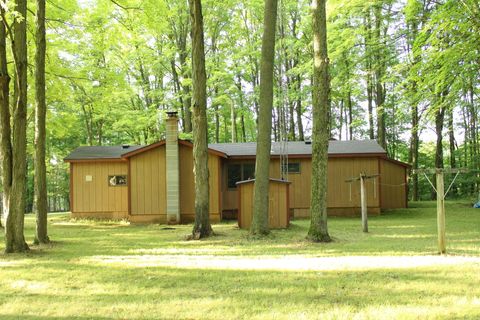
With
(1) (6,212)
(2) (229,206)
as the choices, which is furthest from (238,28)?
(1) (6,212)

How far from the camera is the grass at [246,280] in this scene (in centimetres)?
453

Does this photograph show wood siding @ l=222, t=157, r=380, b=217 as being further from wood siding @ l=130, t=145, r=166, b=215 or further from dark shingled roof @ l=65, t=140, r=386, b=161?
wood siding @ l=130, t=145, r=166, b=215

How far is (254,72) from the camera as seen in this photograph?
30156 mm

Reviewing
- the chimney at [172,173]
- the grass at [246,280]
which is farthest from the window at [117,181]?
the grass at [246,280]

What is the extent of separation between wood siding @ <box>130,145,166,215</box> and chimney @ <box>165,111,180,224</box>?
86 cm

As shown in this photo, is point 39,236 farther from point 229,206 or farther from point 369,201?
point 369,201

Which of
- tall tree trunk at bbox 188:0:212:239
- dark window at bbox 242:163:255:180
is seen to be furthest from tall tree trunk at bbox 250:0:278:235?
dark window at bbox 242:163:255:180

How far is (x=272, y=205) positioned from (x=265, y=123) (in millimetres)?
3066

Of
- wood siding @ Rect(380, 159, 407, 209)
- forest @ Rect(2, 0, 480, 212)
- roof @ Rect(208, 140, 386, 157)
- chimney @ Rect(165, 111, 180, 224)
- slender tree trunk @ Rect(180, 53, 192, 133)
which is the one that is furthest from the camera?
slender tree trunk @ Rect(180, 53, 192, 133)

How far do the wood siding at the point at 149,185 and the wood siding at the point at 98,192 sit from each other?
1.69m

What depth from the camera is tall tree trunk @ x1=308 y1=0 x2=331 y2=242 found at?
9977 millimetres

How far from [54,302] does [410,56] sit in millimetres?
13852

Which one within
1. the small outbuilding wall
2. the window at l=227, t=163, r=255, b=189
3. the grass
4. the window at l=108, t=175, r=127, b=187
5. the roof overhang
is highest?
the roof overhang

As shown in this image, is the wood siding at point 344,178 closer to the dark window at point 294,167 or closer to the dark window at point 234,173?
the dark window at point 294,167
